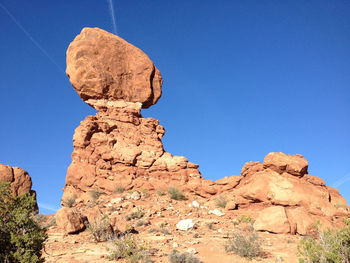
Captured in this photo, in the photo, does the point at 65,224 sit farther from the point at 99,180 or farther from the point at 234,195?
the point at 234,195

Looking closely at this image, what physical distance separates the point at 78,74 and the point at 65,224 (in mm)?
12966

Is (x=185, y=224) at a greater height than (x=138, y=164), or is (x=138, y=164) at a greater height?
(x=138, y=164)

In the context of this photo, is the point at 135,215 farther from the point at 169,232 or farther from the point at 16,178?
the point at 16,178

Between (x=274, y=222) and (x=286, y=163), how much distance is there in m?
5.10

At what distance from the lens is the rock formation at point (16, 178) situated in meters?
19.9

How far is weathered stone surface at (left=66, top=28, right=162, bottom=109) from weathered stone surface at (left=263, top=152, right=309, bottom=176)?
37.0 ft

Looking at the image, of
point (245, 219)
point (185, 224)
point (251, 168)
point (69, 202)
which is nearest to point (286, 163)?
point (251, 168)

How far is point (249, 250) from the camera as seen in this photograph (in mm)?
10055

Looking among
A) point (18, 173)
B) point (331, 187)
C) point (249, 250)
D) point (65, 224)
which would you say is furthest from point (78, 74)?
point (331, 187)

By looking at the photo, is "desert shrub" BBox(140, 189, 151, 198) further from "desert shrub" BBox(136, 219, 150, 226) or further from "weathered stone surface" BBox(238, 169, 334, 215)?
"weathered stone surface" BBox(238, 169, 334, 215)

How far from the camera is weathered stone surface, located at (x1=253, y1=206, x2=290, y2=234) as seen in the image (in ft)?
42.9

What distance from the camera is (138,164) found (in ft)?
65.1

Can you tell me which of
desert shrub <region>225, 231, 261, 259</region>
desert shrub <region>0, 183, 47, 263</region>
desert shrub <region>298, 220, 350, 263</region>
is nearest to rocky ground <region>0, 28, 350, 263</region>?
desert shrub <region>225, 231, 261, 259</region>

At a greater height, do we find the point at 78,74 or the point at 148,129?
the point at 78,74
